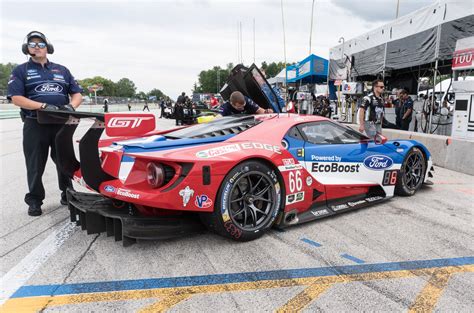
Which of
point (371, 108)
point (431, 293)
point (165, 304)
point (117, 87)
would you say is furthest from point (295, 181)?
point (117, 87)

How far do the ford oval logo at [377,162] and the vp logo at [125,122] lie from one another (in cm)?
254

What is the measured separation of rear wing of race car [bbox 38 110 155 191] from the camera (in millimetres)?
2811

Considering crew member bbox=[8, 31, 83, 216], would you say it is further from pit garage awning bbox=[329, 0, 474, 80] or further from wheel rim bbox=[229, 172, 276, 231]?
pit garage awning bbox=[329, 0, 474, 80]

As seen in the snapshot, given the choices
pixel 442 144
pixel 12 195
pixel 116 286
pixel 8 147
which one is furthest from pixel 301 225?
pixel 8 147

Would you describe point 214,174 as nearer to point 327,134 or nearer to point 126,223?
A: point 126,223

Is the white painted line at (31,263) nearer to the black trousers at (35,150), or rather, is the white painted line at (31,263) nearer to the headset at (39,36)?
the black trousers at (35,150)

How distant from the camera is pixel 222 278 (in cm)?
245

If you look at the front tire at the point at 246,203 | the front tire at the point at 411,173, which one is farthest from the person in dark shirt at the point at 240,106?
the front tire at the point at 411,173

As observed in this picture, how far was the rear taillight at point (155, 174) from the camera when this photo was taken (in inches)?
105

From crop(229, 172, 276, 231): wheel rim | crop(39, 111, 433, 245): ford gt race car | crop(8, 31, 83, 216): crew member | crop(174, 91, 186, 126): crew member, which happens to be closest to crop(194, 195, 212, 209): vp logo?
crop(39, 111, 433, 245): ford gt race car

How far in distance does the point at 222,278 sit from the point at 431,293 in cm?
140

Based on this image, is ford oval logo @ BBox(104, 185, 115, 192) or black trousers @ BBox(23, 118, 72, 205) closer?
ford oval logo @ BBox(104, 185, 115, 192)

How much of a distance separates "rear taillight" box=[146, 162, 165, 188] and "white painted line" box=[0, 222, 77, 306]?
3.35 feet

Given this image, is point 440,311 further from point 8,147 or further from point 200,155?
point 8,147
